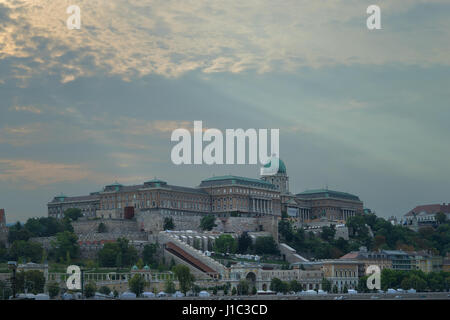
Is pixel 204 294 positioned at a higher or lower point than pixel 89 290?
lower

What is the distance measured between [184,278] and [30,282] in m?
27.2

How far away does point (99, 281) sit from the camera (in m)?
189

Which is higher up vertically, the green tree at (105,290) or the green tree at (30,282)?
the green tree at (30,282)

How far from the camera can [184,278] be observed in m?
191

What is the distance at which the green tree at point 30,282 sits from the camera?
17562 centimetres

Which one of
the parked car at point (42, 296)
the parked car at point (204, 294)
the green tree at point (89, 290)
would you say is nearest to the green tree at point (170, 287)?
the parked car at point (204, 294)

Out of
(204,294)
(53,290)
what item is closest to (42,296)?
(53,290)

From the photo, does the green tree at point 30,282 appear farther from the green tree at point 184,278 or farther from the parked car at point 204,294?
the parked car at point 204,294

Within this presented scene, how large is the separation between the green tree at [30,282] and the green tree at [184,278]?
951 inches

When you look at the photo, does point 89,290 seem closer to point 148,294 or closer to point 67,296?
point 67,296
